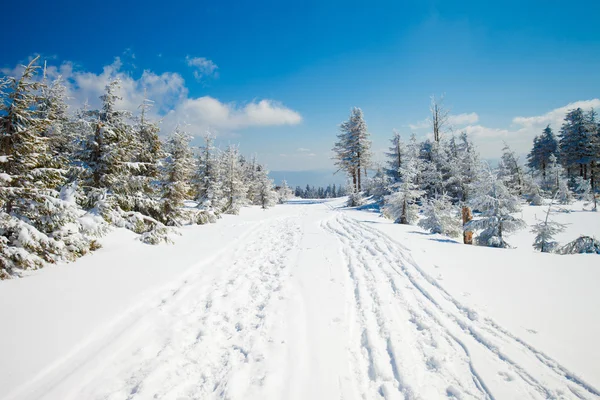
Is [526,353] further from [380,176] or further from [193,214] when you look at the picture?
[380,176]

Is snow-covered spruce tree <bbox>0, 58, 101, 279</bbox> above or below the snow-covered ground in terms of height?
above

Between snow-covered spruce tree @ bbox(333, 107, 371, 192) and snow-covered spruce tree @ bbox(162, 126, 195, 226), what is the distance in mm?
21963

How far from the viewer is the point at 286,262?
7.79 metres

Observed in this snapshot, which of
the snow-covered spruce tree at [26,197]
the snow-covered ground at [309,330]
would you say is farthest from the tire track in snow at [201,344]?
the snow-covered spruce tree at [26,197]

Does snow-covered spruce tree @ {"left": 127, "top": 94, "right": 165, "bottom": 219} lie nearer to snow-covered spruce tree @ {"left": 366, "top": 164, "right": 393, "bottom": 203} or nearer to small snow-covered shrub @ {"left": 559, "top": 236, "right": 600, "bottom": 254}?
small snow-covered shrub @ {"left": 559, "top": 236, "right": 600, "bottom": 254}

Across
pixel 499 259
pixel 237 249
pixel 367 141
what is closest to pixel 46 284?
pixel 237 249

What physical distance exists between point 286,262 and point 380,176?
2268 cm

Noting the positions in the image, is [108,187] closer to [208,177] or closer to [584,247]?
[208,177]

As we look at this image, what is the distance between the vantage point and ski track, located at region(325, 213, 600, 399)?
2.79m

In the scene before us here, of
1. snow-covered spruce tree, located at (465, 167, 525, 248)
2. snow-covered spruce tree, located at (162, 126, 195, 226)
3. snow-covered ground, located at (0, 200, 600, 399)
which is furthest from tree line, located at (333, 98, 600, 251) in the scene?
snow-covered spruce tree, located at (162, 126, 195, 226)

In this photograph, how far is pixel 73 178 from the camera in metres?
9.34

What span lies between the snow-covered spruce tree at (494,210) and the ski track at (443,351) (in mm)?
6446

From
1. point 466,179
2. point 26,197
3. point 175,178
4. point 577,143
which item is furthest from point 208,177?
point 577,143

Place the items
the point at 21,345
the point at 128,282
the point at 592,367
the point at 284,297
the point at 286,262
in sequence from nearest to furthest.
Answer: the point at 592,367 → the point at 21,345 → the point at 284,297 → the point at 128,282 → the point at 286,262
